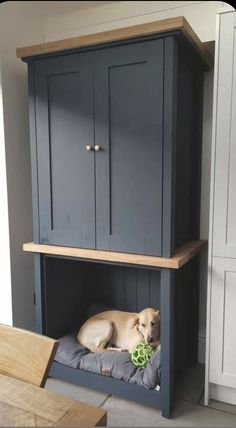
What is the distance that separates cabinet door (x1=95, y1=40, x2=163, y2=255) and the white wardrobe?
0.30m

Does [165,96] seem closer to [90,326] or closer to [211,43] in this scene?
[211,43]

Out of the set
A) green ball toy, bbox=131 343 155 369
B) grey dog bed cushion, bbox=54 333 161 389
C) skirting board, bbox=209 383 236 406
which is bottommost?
skirting board, bbox=209 383 236 406

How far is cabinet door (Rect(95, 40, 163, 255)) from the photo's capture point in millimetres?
1593

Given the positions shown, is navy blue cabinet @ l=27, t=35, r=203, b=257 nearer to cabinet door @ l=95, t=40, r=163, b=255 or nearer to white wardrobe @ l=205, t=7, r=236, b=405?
cabinet door @ l=95, t=40, r=163, b=255

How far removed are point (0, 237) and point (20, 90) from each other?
98 cm

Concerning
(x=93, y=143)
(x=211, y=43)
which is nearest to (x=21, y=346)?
(x=93, y=143)

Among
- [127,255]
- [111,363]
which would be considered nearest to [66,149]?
[127,255]

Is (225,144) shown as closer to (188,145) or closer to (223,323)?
(188,145)

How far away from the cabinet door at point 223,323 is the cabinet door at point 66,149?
0.69 metres

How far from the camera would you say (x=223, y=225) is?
66.1 inches

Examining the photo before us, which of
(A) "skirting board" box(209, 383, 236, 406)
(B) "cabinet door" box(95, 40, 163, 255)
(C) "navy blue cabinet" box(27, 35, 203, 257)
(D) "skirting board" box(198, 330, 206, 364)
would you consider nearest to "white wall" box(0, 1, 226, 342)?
(D) "skirting board" box(198, 330, 206, 364)

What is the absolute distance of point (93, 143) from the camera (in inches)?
69.1

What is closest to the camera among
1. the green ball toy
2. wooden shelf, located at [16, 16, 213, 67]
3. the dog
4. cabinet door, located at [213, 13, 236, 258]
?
wooden shelf, located at [16, 16, 213, 67]

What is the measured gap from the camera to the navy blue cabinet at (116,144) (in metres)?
1.59
